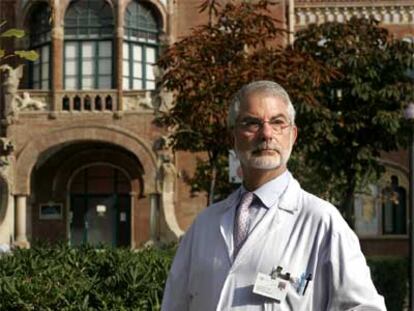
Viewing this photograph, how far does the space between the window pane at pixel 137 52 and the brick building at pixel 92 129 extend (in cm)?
3

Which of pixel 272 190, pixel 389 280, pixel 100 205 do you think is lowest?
pixel 389 280

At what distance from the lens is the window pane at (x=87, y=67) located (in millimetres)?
30516

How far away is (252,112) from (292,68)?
1149 centimetres

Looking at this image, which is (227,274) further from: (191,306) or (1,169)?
(1,169)

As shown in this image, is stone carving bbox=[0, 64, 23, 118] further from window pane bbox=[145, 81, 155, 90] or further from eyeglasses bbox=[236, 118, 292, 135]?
eyeglasses bbox=[236, 118, 292, 135]

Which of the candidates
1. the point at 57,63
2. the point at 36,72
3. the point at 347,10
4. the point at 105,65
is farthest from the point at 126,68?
the point at 347,10

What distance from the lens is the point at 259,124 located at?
12.4 ft

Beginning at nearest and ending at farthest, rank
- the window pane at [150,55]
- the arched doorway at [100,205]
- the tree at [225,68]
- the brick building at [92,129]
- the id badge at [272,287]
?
1. the id badge at [272,287]
2. the tree at [225,68]
3. the brick building at [92,129]
4. the window pane at [150,55]
5. the arched doorway at [100,205]

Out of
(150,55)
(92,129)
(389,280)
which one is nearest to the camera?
(389,280)

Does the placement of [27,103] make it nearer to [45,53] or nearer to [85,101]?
[85,101]

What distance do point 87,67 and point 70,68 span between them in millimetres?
524

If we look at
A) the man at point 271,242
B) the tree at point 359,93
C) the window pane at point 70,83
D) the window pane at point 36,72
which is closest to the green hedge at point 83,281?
the man at point 271,242

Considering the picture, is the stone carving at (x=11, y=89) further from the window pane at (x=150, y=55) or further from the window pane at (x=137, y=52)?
the window pane at (x=150, y=55)

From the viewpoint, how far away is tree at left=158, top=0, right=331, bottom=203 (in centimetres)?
1479
